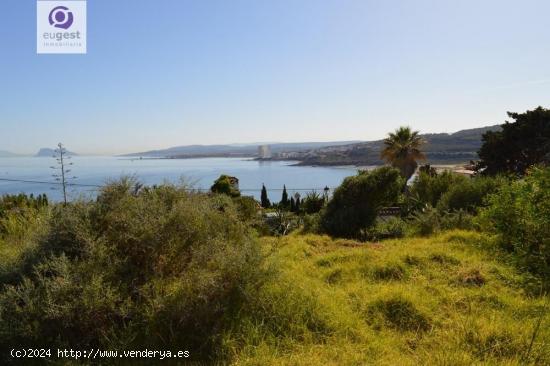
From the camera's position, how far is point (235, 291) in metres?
3.74

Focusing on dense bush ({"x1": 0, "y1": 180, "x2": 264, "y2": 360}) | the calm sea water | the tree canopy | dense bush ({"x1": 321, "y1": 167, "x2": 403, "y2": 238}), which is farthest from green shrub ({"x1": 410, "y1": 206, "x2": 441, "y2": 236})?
the tree canopy

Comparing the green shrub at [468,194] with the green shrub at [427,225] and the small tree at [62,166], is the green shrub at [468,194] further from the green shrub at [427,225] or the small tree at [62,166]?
the small tree at [62,166]

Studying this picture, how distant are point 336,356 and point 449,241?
603 centimetres

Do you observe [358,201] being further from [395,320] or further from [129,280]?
[129,280]

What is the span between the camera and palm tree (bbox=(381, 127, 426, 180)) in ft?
80.9

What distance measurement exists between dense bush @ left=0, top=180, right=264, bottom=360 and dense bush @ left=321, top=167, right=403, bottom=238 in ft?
23.4

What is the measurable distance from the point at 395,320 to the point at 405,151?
72.9 ft

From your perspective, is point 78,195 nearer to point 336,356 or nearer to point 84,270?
point 84,270

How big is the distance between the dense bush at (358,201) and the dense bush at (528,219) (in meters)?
7.74

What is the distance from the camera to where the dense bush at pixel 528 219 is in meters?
2.82

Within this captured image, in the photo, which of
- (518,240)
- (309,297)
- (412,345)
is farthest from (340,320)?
(518,240)

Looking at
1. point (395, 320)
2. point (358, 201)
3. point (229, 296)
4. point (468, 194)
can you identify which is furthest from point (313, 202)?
point (229, 296)

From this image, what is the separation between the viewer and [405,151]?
81.3ft

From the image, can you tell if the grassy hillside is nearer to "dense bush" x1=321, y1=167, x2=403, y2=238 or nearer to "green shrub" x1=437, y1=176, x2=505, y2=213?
"dense bush" x1=321, y1=167, x2=403, y2=238
